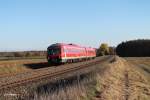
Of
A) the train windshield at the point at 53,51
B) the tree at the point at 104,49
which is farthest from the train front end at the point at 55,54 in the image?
the tree at the point at 104,49

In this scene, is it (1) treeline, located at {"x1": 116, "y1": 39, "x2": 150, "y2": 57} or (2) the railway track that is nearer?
(2) the railway track

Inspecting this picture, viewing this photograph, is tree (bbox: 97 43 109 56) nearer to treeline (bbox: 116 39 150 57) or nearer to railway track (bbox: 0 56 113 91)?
treeline (bbox: 116 39 150 57)

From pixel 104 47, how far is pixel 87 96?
6622 inches

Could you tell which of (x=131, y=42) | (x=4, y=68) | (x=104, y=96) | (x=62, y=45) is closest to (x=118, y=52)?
(x=131, y=42)

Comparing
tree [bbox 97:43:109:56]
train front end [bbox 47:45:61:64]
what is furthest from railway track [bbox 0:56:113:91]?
tree [bbox 97:43:109:56]

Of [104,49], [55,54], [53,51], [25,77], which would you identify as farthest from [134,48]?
[25,77]

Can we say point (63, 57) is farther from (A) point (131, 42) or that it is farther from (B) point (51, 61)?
(A) point (131, 42)

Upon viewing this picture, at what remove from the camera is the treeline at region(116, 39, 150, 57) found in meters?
182

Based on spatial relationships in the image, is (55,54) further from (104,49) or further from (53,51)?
(104,49)

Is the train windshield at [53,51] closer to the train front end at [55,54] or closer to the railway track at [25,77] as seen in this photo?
the train front end at [55,54]

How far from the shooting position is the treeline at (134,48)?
181875 mm

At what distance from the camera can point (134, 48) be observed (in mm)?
189375

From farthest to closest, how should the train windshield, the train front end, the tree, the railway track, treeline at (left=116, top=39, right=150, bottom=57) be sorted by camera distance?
treeline at (left=116, top=39, right=150, bottom=57), the tree, the train windshield, the train front end, the railway track

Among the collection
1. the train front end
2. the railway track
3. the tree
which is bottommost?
the railway track
